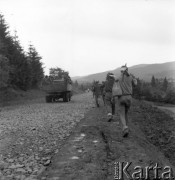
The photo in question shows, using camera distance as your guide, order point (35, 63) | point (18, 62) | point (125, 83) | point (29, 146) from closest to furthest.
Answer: point (29, 146), point (125, 83), point (18, 62), point (35, 63)

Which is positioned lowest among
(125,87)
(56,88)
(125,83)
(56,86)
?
(56,88)

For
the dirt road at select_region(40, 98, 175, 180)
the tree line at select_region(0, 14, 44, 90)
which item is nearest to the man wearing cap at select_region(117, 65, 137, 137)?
the dirt road at select_region(40, 98, 175, 180)

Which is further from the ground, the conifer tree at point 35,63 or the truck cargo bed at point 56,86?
the conifer tree at point 35,63

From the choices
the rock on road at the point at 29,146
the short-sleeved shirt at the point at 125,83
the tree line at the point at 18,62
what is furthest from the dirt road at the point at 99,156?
the tree line at the point at 18,62

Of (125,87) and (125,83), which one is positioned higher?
(125,83)

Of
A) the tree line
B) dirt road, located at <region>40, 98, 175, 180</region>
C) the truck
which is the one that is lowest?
dirt road, located at <region>40, 98, 175, 180</region>

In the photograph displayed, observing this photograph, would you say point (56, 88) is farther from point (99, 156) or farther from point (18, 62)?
point (99, 156)

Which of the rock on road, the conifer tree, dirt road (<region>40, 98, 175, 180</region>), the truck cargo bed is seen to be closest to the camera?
dirt road (<region>40, 98, 175, 180</region>)

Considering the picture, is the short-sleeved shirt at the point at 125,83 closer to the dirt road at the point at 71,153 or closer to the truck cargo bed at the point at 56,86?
the dirt road at the point at 71,153

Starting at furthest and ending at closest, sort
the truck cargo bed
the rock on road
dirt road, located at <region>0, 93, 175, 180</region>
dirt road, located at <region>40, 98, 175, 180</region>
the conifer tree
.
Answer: the conifer tree
the truck cargo bed
the rock on road
dirt road, located at <region>0, 93, 175, 180</region>
dirt road, located at <region>40, 98, 175, 180</region>

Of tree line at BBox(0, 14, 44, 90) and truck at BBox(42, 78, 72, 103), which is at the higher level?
tree line at BBox(0, 14, 44, 90)

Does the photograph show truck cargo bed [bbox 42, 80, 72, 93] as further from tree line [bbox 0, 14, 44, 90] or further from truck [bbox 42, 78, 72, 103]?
tree line [bbox 0, 14, 44, 90]

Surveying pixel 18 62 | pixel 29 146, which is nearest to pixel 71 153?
pixel 29 146

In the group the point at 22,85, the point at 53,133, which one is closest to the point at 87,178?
the point at 53,133
